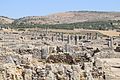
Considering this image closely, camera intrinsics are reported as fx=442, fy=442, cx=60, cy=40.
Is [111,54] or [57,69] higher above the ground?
[57,69]

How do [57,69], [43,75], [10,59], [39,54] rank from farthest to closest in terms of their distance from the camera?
[39,54]
[10,59]
[57,69]
[43,75]

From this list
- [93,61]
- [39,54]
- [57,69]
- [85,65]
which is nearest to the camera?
[57,69]

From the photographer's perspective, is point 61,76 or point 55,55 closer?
point 61,76

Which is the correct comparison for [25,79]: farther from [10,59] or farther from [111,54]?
[111,54]

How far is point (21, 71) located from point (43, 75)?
2.09 feet

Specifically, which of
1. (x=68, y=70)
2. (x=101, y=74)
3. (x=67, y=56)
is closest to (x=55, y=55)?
(x=67, y=56)

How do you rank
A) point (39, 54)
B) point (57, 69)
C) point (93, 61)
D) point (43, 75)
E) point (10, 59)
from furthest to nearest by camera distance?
1. point (39, 54)
2. point (93, 61)
3. point (10, 59)
4. point (57, 69)
5. point (43, 75)

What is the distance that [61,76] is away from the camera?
375 inches

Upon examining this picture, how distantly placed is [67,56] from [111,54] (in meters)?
16.8

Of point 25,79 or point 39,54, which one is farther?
point 39,54

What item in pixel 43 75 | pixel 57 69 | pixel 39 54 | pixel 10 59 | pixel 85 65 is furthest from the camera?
pixel 39 54

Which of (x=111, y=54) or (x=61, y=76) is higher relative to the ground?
(x=61, y=76)

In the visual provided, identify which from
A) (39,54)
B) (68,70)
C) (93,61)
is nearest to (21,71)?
(68,70)

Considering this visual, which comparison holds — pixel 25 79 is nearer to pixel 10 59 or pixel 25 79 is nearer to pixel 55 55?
pixel 10 59
